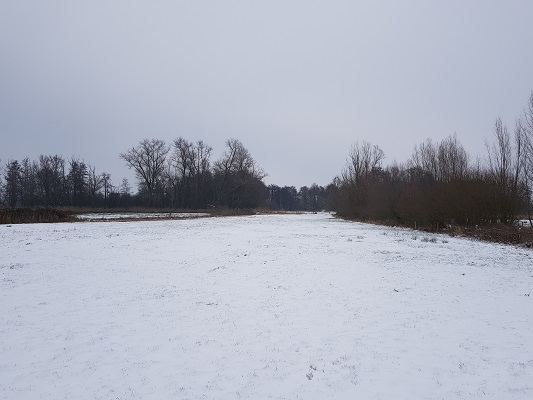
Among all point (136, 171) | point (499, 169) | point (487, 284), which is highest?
point (136, 171)

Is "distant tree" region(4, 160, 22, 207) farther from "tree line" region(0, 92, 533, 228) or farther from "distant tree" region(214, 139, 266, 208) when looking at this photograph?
"distant tree" region(214, 139, 266, 208)

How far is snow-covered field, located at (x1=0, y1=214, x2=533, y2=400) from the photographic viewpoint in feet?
14.2

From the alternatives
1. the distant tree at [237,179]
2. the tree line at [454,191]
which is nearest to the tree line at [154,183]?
the distant tree at [237,179]

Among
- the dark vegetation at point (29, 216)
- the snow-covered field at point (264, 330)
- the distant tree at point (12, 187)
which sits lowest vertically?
the snow-covered field at point (264, 330)

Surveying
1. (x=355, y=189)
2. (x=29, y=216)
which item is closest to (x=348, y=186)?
(x=355, y=189)

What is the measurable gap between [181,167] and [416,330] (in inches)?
3275

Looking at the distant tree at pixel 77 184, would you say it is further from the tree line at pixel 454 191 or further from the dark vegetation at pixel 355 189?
the tree line at pixel 454 191

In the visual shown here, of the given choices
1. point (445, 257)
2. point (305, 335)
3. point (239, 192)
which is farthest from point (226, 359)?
point (239, 192)

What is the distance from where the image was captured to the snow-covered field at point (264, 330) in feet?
14.2

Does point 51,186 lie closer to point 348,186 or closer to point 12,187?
point 12,187

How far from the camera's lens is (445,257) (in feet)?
44.6

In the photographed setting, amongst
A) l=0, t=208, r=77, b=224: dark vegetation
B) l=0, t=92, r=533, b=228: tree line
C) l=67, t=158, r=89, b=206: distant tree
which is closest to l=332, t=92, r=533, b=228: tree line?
l=0, t=92, r=533, b=228: tree line

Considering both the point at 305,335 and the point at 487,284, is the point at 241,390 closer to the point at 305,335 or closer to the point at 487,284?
the point at 305,335

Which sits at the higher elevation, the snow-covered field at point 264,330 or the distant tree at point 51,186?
the distant tree at point 51,186
